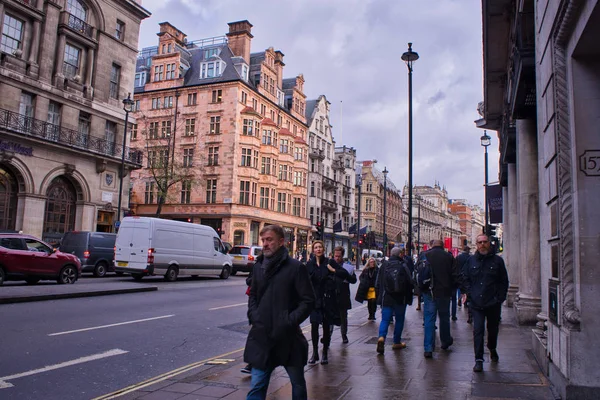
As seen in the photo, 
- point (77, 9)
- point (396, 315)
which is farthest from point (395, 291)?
point (77, 9)

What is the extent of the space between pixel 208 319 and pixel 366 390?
274 inches

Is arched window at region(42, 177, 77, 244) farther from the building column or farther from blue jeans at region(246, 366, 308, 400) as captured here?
blue jeans at region(246, 366, 308, 400)

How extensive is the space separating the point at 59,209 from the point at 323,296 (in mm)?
25918

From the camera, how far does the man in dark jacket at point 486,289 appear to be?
711 cm

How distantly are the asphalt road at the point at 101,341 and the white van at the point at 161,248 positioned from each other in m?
6.59

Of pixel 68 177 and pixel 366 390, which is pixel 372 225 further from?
pixel 366 390

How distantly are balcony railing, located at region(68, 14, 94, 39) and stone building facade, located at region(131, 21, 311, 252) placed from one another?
14.2 m

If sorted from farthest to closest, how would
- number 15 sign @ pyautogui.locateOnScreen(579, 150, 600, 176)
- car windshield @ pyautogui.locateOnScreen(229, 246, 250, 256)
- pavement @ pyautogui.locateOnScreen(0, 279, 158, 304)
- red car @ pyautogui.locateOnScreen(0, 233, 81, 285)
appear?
car windshield @ pyautogui.locateOnScreen(229, 246, 250, 256) → red car @ pyautogui.locateOnScreen(0, 233, 81, 285) → pavement @ pyautogui.locateOnScreen(0, 279, 158, 304) → number 15 sign @ pyautogui.locateOnScreen(579, 150, 600, 176)

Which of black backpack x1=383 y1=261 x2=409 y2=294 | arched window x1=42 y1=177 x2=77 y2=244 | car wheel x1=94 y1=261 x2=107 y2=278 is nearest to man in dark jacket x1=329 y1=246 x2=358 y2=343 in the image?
black backpack x1=383 y1=261 x2=409 y2=294

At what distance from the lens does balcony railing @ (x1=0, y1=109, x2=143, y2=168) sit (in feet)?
83.8

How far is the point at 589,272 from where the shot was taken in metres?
5.07

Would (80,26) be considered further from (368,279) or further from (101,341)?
(101,341)

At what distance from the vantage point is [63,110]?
2889 cm

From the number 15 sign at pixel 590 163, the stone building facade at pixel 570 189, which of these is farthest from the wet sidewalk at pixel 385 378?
the number 15 sign at pixel 590 163
